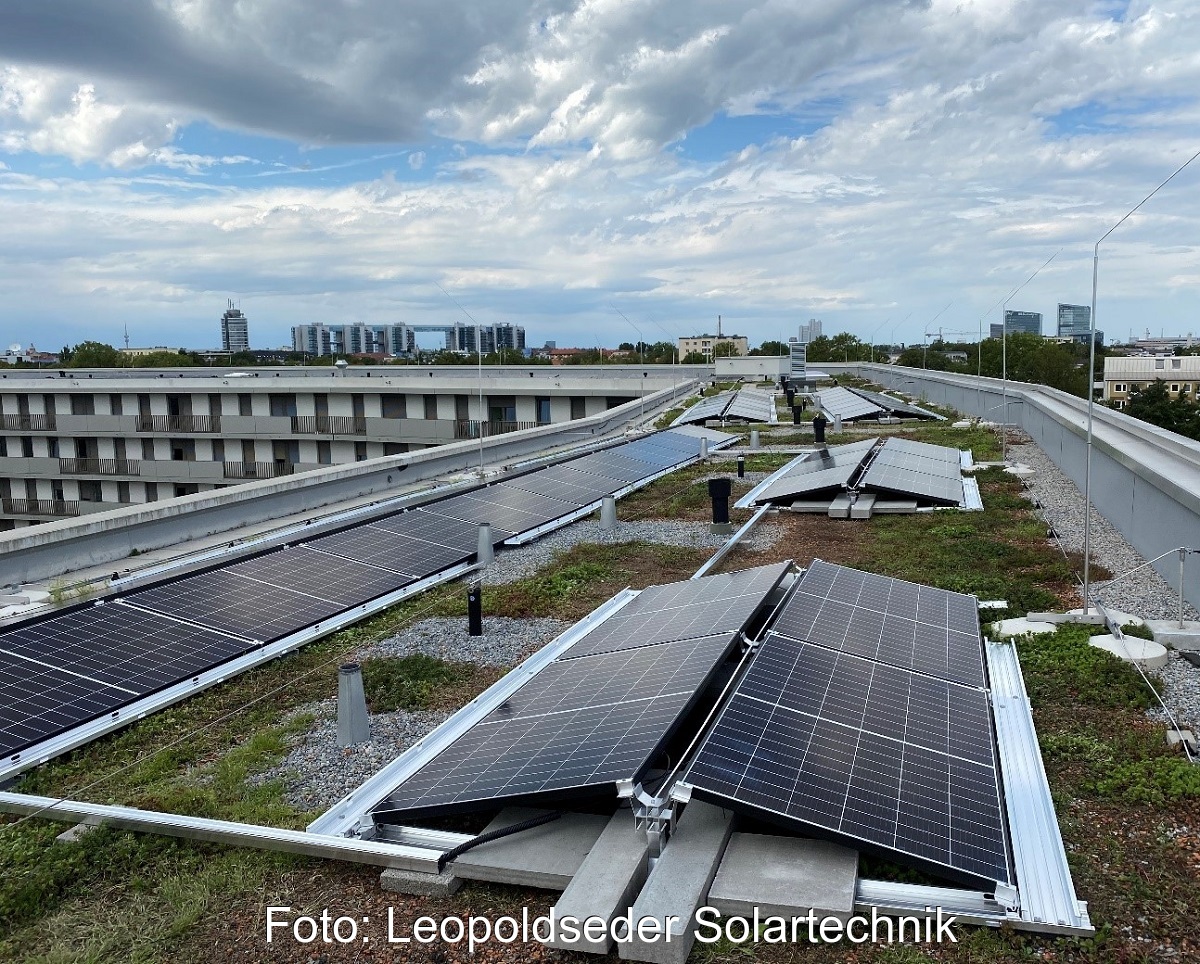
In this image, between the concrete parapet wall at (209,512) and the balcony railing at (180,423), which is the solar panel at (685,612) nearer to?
the concrete parapet wall at (209,512)

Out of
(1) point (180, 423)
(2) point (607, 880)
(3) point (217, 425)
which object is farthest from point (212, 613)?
(1) point (180, 423)

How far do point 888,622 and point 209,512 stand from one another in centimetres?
1375

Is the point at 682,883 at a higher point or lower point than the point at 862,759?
lower

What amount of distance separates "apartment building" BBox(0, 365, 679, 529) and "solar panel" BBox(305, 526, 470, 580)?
34.7 meters

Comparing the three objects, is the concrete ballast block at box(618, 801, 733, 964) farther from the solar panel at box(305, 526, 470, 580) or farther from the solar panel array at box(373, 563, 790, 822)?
the solar panel at box(305, 526, 470, 580)

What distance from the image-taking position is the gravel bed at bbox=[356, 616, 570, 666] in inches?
464

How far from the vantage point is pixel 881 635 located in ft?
33.1

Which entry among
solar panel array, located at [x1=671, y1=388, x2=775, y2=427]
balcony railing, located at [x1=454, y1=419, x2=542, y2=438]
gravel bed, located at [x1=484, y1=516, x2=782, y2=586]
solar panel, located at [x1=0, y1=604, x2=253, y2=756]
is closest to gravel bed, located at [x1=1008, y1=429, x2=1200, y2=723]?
gravel bed, located at [x1=484, y1=516, x2=782, y2=586]

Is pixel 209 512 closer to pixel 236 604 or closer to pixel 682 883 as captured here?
pixel 236 604

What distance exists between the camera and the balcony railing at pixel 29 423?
185 feet

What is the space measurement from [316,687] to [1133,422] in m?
22.4

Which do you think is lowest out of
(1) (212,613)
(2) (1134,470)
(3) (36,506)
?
(3) (36,506)

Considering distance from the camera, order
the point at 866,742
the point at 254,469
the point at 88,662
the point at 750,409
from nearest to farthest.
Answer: the point at 866,742, the point at 88,662, the point at 750,409, the point at 254,469

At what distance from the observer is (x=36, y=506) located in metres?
57.3
